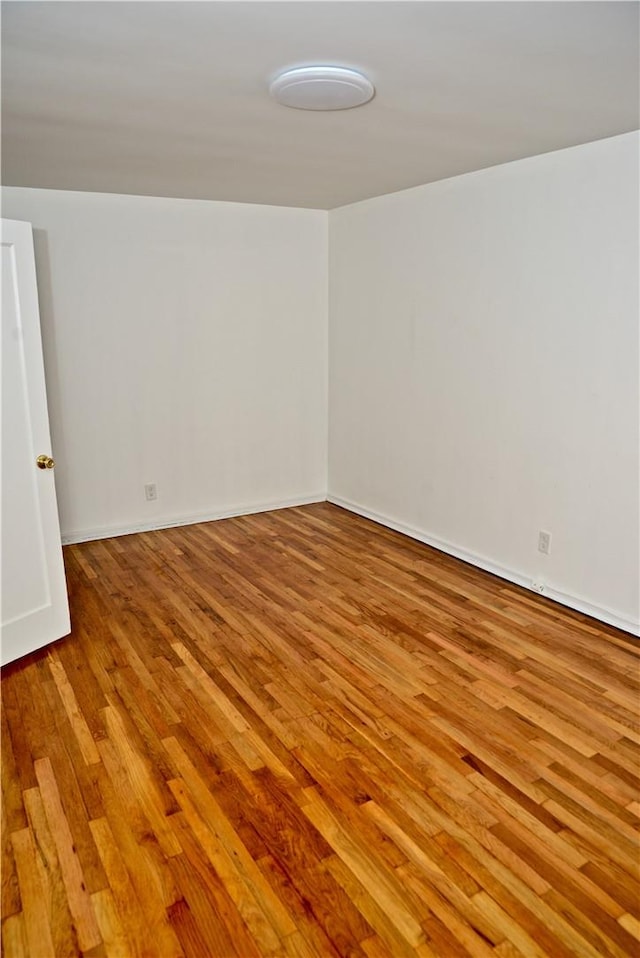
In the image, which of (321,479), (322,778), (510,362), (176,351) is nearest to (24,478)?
(322,778)

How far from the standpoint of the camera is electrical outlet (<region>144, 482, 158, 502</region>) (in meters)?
4.73

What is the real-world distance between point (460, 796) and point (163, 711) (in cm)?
119

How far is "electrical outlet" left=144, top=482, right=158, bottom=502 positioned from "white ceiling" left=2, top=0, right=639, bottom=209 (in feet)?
6.81

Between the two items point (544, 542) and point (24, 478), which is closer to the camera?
point (24, 478)

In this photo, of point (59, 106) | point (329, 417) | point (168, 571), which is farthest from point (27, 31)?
point (329, 417)

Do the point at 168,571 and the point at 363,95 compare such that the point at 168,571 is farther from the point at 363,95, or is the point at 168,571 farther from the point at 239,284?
the point at 363,95

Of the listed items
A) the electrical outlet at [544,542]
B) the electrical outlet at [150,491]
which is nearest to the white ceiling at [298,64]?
the electrical outlet at [544,542]

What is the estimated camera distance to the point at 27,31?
5.94 feet

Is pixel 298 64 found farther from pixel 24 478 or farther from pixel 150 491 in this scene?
pixel 150 491

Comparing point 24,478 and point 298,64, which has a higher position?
point 298,64

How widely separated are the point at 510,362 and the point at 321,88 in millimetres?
1897

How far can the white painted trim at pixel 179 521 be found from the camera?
452 cm

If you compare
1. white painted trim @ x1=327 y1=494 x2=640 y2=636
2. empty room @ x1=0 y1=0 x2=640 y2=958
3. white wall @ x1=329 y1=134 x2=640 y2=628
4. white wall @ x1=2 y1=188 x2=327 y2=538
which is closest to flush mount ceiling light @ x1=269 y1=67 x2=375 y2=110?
empty room @ x1=0 y1=0 x2=640 y2=958

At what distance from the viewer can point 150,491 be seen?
4.75 metres
